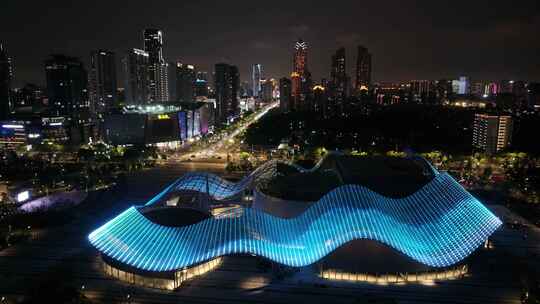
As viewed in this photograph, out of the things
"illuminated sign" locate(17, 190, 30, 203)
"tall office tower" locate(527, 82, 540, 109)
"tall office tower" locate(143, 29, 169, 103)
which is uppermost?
"tall office tower" locate(143, 29, 169, 103)

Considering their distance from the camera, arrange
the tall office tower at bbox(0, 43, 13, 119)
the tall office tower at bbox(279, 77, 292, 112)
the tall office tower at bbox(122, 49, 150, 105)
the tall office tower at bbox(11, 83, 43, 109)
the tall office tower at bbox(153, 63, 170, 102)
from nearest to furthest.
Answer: the tall office tower at bbox(0, 43, 13, 119)
the tall office tower at bbox(122, 49, 150, 105)
the tall office tower at bbox(11, 83, 43, 109)
the tall office tower at bbox(153, 63, 170, 102)
the tall office tower at bbox(279, 77, 292, 112)

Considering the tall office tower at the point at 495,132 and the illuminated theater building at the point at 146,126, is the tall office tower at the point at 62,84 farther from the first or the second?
the tall office tower at the point at 495,132

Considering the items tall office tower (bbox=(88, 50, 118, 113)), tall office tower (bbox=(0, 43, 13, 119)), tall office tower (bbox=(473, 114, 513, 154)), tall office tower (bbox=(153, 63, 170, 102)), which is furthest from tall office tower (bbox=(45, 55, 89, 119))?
tall office tower (bbox=(473, 114, 513, 154))

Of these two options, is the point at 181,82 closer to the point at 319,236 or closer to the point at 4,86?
the point at 4,86

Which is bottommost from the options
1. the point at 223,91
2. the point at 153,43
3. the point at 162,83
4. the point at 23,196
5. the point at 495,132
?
the point at 23,196

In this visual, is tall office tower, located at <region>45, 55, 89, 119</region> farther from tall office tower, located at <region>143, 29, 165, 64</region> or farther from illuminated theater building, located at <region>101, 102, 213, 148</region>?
tall office tower, located at <region>143, 29, 165, 64</region>

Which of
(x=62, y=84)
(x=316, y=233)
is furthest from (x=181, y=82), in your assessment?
(x=316, y=233)
